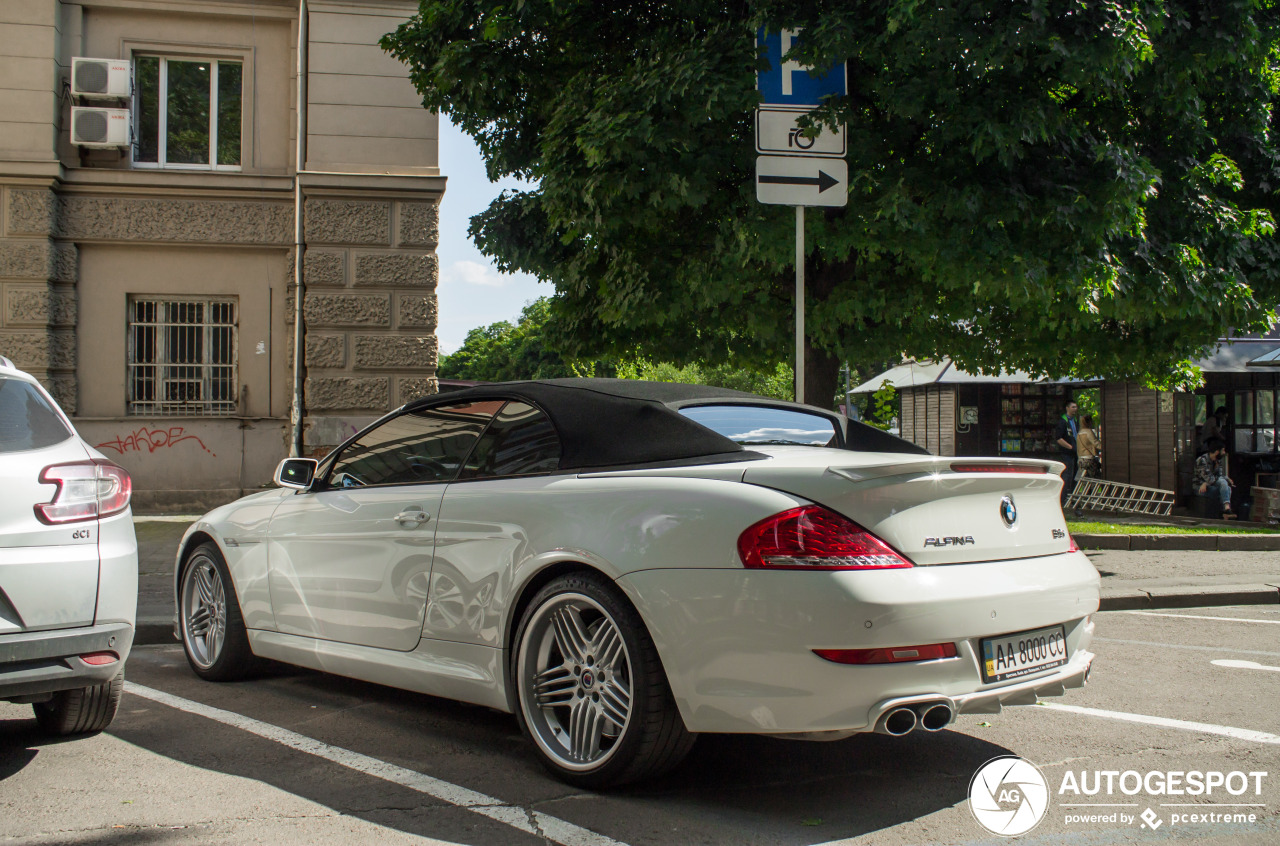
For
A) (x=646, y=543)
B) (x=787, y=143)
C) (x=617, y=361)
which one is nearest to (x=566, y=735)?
(x=646, y=543)

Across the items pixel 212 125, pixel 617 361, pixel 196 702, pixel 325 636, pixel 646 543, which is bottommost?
pixel 196 702

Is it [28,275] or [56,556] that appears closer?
[56,556]

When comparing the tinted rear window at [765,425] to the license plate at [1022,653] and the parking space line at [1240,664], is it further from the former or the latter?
the parking space line at [1240,664]

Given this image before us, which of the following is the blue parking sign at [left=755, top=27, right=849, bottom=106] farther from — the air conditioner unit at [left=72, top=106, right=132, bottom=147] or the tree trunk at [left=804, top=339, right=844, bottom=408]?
the air conditioner unit at [left=72, top=106, right=132, bottom=147]

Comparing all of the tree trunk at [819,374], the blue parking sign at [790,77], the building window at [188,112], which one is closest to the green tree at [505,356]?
the building window at [188,112]

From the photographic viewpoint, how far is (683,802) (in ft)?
11.1

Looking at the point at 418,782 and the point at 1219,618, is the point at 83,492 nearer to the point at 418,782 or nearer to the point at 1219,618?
the point at 418,782

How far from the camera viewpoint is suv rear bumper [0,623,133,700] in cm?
349

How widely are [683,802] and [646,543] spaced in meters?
0.83

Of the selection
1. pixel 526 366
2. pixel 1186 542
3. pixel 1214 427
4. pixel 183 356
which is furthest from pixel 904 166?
pixel 526 366

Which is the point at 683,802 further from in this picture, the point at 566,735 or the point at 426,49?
the point at 426,49

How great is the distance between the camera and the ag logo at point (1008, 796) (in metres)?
3.23

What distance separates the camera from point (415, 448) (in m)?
4.58

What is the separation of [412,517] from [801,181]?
138 inches
